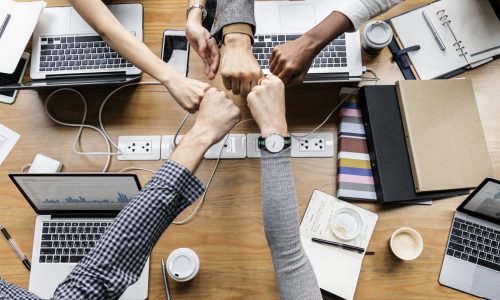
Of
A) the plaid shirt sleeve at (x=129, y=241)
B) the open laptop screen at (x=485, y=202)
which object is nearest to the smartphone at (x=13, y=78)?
the plaid shirt sleeve at (x=129, y=241)

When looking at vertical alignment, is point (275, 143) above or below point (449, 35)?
below

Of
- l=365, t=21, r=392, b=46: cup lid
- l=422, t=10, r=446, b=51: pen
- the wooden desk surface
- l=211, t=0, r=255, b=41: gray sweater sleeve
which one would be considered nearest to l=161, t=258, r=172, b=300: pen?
the wooden desk surface

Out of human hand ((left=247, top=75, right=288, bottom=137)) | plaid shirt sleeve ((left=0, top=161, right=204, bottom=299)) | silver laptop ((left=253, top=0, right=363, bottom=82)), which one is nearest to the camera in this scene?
plaid shirt sleeve ((left=0, top=161, right=204, bottom=299))

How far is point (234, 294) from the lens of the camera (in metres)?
1.13

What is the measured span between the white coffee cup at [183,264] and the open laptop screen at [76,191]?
193mm

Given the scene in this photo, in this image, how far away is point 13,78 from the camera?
4.25 feet

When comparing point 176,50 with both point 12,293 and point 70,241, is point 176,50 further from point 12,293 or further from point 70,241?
point 12,293

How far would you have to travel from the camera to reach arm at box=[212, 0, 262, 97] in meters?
1.08

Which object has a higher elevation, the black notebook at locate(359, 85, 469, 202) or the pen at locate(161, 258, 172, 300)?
the black notebook at locate(359, 85, 469, 202)

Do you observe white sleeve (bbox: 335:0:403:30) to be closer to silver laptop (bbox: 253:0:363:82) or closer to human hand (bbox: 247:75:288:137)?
silver laptop (bbox: 253:0:363:82)

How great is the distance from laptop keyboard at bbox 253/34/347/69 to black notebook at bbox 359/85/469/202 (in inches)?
4.4

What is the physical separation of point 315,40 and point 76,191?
714 millimetres

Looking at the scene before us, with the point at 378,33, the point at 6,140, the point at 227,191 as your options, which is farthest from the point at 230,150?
the point at 6,140

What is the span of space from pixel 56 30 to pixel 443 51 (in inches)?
45.1
